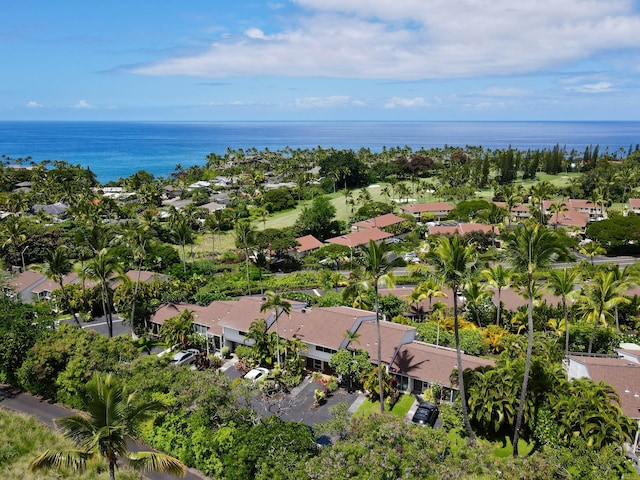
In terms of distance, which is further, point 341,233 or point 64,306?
point 341,233

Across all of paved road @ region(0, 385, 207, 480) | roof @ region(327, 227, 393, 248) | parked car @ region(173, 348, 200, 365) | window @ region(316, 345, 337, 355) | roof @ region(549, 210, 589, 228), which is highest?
roof @ region(549, 210, 589, 228)

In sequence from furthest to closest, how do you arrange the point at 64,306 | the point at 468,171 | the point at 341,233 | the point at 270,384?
the point at 468,171 < the point at 341,233 < the point at 64,306 < the point at 270,384

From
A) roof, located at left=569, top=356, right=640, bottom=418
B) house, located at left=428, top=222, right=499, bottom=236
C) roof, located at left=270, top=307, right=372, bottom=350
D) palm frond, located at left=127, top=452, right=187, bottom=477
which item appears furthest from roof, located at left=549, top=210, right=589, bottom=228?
palm frond, located at left=127, top=452, right=187, bottom=477

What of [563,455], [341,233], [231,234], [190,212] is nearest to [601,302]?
[563,455]

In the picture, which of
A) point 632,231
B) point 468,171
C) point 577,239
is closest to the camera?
point 632,231

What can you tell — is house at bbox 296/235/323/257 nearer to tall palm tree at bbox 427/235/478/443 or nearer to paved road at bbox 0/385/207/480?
paved road at bbox 0/385/207/480

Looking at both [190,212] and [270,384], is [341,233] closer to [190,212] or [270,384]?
[190,212]

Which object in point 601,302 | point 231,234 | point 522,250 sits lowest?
point 231,234
